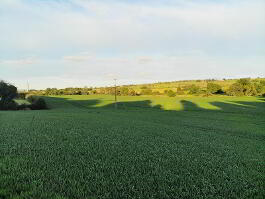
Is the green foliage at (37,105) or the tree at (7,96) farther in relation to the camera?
the green foliage at (37,105)

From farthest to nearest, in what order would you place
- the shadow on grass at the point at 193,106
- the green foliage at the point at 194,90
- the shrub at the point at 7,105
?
the green foliage at the point at 194,90 → the shrub at the point at 7,105 → the shadow on grass at the point at 193,106

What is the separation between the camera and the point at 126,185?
19.2 ft

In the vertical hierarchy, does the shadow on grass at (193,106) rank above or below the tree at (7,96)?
below

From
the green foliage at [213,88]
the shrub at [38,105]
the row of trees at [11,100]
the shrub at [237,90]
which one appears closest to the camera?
the row of trees at [11,100]

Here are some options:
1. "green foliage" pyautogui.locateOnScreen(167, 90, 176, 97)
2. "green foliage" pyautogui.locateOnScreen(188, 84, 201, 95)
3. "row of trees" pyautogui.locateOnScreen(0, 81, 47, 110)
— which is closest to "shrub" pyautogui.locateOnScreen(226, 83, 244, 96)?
"green foliage" pyautogui.locateOnScreen(188, 84, 201, 95)

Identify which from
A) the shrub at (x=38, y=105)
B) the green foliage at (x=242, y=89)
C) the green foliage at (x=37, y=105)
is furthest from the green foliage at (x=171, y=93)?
the shrub at (x=38, y=105)

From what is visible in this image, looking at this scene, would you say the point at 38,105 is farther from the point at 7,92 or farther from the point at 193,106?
the point at 193,106

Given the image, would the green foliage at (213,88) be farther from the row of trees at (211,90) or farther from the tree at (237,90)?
the tree at (237,90)

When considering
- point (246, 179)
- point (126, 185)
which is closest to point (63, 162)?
point (126, 185)

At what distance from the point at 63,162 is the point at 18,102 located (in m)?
69.3

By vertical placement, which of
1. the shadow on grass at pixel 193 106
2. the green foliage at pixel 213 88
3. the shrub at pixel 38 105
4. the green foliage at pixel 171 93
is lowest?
the shadow on grass at pixel 193 106

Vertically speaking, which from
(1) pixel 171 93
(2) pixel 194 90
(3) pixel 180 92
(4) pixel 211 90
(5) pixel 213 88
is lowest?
(1) pixel 171 93

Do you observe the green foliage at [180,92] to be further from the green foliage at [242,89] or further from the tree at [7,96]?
the tree at [7,96]

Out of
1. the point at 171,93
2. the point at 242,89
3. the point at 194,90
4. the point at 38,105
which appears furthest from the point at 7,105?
the point at 242,89
